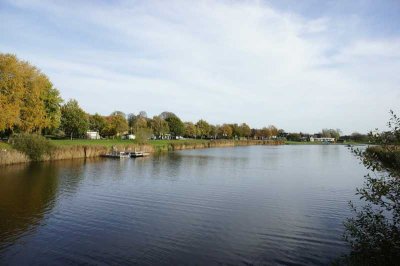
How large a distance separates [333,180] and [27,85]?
41.0m

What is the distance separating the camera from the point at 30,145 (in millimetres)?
47219

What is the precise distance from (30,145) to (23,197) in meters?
25.2

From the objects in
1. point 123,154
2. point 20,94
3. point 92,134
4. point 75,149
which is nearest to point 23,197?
point 20,94

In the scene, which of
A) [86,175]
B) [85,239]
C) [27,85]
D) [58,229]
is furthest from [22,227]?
[27,85]

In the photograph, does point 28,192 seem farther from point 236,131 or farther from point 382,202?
point 236,131

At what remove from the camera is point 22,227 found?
17188 millimetres

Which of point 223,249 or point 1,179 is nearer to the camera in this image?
point 223,249

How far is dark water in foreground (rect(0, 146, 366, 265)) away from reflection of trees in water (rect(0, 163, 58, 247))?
0.18ft

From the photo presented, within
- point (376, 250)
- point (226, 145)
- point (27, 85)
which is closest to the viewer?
point (376, 250)

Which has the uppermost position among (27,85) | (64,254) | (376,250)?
(27,85)

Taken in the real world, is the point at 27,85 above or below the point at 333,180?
above

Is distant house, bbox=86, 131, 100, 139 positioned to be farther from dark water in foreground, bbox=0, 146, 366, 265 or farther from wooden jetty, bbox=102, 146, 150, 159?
dark water in foreground, bbox=0, 146, 366, 265

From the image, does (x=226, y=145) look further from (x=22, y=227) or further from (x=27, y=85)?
(x=22, y=227)

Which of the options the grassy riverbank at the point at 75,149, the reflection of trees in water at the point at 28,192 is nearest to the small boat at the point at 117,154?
the grassy riverbank at the point at 75,149
